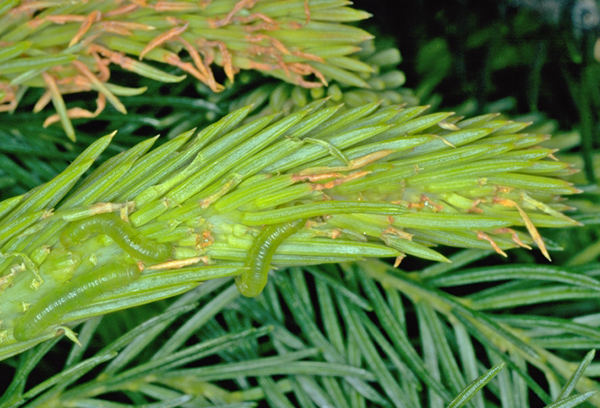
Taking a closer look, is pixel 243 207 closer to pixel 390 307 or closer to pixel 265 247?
pixel 265 247

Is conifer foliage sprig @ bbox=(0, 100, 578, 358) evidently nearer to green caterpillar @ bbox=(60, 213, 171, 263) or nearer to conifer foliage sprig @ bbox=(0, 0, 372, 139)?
green caterpillar @ bbox=(60, 213, 171, 263)

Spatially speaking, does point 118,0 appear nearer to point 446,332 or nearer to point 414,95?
point 414,95

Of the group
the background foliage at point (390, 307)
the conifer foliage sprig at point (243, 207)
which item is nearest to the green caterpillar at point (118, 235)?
the conifer foliage sprig at point (243, 207)

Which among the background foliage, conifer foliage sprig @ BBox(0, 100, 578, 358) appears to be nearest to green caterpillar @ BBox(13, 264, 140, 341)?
conifer foliage sprig @ BBox(0, 100, 578, 358)

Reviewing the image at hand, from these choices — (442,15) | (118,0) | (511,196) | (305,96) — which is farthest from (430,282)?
(118,0)

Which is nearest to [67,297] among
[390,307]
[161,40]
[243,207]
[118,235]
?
[118,235]

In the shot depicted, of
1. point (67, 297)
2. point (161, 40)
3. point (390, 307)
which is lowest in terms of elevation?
point (390, 307)
